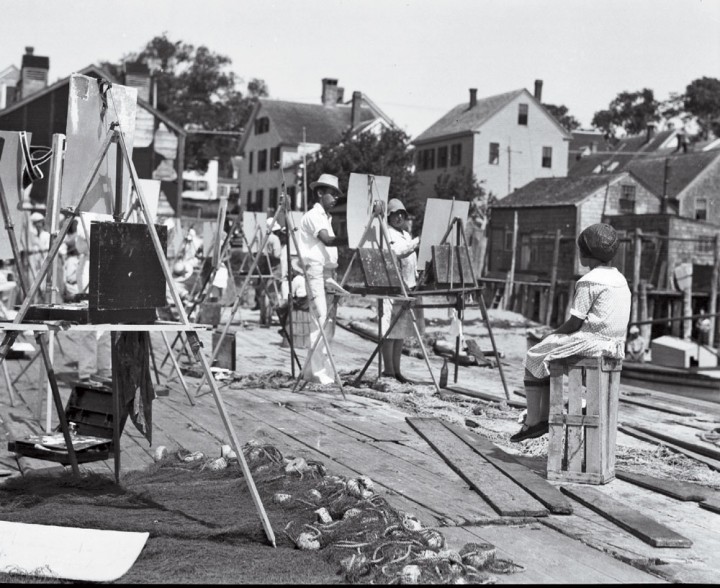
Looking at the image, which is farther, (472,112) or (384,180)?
(472,112)

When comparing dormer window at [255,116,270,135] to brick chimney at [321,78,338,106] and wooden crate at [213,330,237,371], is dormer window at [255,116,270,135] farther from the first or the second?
wooden crate at [213,330,237,371]

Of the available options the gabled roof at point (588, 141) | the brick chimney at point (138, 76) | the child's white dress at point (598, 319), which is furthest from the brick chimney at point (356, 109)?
the child's white dress at point (598, 319)

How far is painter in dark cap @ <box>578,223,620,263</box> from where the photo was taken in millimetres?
6984

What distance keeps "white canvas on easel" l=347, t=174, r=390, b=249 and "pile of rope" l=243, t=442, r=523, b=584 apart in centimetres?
536

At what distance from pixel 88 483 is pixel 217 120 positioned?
78.9m

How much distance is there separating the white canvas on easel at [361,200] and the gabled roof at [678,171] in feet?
137

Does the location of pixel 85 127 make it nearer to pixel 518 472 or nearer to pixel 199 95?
pixel 518 472

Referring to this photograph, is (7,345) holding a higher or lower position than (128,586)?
higher

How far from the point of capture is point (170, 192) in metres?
41.3

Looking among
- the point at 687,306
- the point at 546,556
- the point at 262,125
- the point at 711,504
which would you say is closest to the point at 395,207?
the point at 711,504

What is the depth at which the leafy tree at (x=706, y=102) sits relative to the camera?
82938 mm

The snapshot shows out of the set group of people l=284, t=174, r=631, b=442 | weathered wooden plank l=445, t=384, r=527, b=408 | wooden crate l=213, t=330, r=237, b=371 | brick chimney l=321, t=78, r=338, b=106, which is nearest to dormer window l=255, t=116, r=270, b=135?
brick chimney l=321, t=78, r=338, b=106

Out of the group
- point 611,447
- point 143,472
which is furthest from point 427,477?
point 143,472

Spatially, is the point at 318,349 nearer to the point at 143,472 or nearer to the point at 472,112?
the point at 143,472
